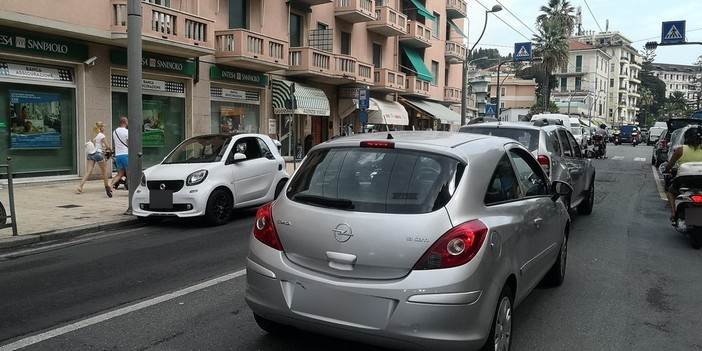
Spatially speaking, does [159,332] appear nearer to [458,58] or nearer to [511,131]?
[511,131]

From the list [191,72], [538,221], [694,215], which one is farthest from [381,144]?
[191,72]

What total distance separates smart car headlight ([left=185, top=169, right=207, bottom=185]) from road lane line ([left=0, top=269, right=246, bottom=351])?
3.49 metres

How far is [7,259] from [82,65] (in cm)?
926

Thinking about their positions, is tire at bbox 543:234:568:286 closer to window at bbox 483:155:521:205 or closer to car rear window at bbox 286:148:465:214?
window at bbox 483:155:521:205

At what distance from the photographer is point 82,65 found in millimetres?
14875

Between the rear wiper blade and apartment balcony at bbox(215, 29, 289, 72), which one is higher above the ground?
apartment balcony at bbox(215, 29, 289, 72)

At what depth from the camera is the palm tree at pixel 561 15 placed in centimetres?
6081

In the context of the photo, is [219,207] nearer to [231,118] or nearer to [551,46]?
[231,118]

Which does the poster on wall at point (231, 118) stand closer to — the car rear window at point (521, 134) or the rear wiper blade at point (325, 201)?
the car rear window at point (521, 134)

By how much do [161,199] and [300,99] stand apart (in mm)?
13783

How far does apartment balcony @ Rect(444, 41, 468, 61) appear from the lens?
40.5m

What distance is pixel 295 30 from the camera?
941 inches

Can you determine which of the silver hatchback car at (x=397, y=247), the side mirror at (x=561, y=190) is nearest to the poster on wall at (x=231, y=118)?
the side mirror at (x=561, y=190)

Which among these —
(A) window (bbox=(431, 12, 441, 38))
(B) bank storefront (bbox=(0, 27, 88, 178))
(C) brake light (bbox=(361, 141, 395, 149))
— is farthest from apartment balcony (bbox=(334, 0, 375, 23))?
(C) brake light (bbox=(361, 141, 395, 149))
